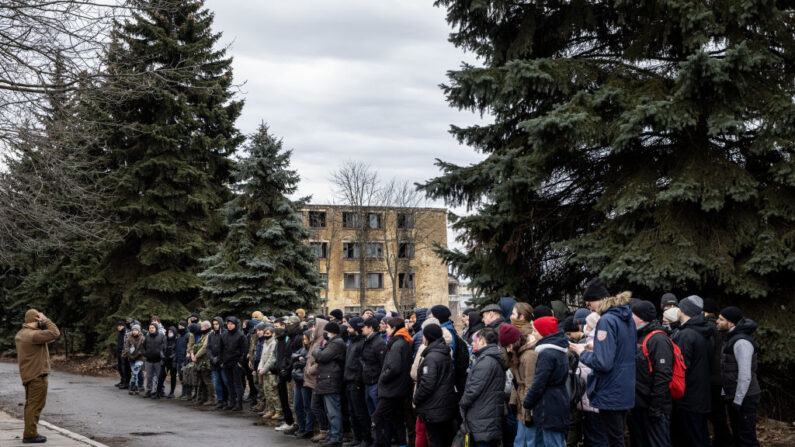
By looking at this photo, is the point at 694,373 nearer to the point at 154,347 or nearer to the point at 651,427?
the point at 651,427

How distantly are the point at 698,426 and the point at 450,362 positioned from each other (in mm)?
3514

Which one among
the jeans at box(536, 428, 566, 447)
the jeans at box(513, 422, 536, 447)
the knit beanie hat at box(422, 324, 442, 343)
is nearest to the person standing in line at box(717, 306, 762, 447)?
the jeans at box(536, 428, 566, 447)

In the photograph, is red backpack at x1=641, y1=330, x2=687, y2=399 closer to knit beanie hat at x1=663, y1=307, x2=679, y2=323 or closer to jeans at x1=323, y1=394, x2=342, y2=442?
knit beanie hat at x1=663, y1=307, x2=679, y2=323

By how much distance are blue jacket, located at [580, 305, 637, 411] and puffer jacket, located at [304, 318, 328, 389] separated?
18.9 ft

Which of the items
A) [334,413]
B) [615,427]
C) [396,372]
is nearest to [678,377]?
[615,427]

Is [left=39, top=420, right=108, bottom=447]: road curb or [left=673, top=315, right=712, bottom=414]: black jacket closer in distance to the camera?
[left=673, top=315, right=712, bottom=414]: black jacket

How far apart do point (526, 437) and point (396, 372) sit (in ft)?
9.18

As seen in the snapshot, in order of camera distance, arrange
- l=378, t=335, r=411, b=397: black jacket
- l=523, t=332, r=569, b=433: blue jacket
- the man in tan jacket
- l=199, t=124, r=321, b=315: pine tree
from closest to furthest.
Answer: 1. l=523, t=332, r=569, b=433: blue jacket
2. l=378, t=335, r=411, b=397: black jacket
3. the man in tan jacket
4. l=199, t=124, r=321, b=315: pine tree

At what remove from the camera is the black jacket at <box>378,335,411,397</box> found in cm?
998

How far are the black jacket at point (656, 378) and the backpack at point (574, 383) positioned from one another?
2.19ft

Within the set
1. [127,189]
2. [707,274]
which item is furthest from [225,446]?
[127,189]

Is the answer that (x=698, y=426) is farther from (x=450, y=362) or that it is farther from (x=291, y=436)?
(x=291, y=436)

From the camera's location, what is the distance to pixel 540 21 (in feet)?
46.7

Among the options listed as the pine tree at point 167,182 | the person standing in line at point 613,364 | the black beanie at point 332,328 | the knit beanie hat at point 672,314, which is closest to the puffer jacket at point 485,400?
the person standing in line at point 613,364
